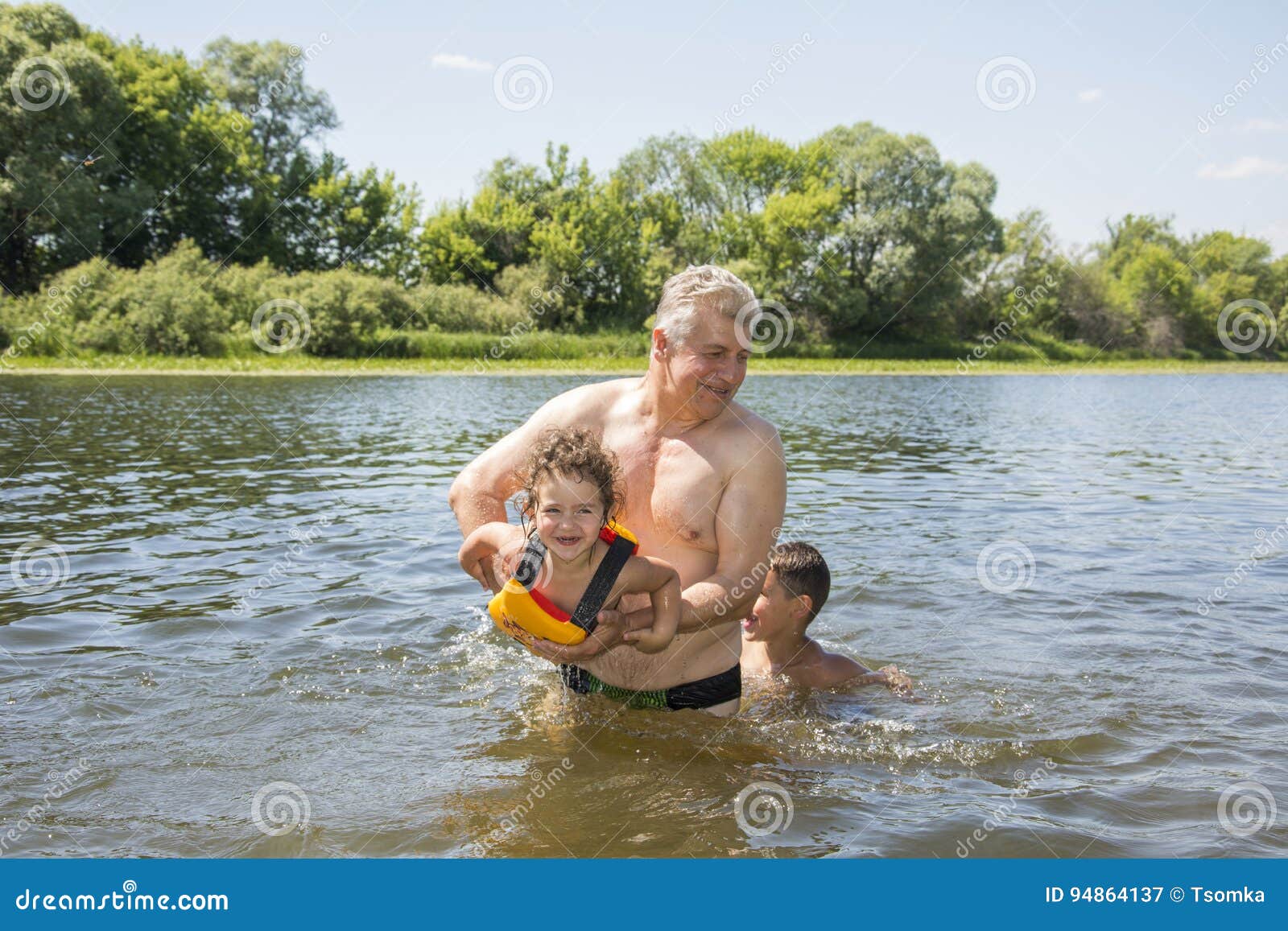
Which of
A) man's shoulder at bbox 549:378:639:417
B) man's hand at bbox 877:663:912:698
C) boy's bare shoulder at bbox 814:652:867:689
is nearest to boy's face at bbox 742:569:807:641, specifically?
boy's bare shoulder at bbox 814:652:867:689

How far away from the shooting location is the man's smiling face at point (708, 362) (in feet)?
15.9

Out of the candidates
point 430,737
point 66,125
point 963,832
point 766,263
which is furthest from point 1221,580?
point 766,263

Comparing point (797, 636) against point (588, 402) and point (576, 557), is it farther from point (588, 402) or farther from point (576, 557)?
point (576, 557)

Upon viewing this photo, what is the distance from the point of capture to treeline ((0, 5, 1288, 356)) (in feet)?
129

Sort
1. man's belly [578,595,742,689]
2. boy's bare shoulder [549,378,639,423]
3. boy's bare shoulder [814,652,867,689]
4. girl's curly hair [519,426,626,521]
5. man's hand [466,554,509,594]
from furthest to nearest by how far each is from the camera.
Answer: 1. boy's bare shoulder [814,652,867,689]
2. boy's bare shoulder [549,378,639,423]
3. man's belly [578,595,742,689]
4. man's hand [466,554,509,594]
5. girl's curly hair [519,426,626,521]

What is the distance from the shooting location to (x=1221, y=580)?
971 centimetres

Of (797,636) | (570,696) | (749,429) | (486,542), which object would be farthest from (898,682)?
(486,542)

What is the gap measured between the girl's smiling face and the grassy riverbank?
31.4 metres

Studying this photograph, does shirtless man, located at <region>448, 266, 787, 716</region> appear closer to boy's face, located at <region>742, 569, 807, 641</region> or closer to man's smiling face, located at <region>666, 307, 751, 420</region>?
man's smiling face, located at <region>666, 307, 751, 420</region>

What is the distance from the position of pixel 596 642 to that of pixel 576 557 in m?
0.40

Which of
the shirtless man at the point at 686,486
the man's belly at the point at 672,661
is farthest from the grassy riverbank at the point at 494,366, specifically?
the man's belly at the point at 672,661

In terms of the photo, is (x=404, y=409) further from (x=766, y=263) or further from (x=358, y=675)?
(x=766, y=263)

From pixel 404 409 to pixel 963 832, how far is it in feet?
72.6

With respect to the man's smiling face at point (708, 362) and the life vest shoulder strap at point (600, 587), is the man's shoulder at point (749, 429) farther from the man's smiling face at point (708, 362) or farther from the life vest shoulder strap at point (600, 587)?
the life vest shoulder strap at point (600, 587)
